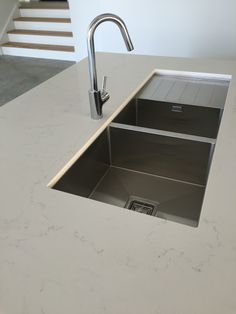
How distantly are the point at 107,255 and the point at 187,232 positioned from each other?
7.7 inches

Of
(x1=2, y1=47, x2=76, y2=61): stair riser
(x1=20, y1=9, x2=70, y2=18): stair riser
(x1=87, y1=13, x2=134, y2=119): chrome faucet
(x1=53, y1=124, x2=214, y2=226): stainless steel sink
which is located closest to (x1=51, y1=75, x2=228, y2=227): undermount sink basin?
(x1=53, y1=124, x2=214, y2=226): stainless steel sink

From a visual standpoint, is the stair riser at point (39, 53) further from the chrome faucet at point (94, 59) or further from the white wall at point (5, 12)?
the chrome faucet at point (94, 59)

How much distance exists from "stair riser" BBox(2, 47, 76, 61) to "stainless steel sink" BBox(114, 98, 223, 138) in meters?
3.65

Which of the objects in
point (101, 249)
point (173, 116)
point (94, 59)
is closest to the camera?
point (101, 249)

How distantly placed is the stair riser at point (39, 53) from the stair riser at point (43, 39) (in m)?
0.25

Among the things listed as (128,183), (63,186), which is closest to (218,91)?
(128,183)

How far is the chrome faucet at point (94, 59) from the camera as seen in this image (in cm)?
98

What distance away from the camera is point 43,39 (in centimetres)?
507

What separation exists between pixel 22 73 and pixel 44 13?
166cm

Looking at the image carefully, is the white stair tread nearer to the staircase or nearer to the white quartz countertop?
the staircase

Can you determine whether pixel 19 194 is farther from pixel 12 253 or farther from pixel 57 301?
pixel 57 301

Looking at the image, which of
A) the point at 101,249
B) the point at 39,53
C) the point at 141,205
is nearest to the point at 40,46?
the point at 39,53

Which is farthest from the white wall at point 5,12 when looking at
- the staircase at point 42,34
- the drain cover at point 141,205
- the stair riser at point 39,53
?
the drain cover at point 141,205

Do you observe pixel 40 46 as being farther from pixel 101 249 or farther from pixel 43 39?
pixel 101 249
